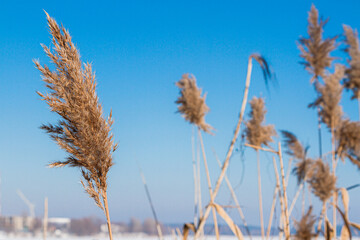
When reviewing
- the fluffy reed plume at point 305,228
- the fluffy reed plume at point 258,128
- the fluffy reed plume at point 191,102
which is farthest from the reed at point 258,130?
the fluffy reed plume at point 305,228

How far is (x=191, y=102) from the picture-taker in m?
5.18

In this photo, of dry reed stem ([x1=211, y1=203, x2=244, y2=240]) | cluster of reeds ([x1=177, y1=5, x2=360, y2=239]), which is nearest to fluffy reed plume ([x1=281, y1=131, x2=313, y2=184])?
cluster of reeds ([x1=177, y1=5, x2=360, y2=239])

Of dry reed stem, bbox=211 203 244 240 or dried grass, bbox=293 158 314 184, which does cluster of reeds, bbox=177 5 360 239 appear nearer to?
dried grass, bbox=293 158 314 184

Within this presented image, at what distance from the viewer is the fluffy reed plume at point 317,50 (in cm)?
508

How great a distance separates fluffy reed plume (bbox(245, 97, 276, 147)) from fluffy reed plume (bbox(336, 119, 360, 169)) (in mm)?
775

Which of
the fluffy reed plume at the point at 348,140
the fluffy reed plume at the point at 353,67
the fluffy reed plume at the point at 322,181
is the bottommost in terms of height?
the fluffy reed plume at the point at 322,181

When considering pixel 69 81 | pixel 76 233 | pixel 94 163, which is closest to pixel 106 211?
pixel 94 163

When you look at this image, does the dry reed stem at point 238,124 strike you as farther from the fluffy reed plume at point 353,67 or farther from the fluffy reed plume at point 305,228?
the fluffy reed plume at point 353,67

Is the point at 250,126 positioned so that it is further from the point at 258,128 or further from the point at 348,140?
the point at 348,140

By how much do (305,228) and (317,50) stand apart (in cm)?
Answer: 349

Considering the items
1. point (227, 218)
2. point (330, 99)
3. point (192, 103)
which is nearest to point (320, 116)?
point (330, 99)

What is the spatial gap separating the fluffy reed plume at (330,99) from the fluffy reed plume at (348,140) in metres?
0.16

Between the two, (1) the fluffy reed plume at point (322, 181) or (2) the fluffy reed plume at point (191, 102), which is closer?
(1) the fluffy reed plume at point (322, 181)

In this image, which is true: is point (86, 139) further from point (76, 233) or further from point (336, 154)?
point (76, 233)
